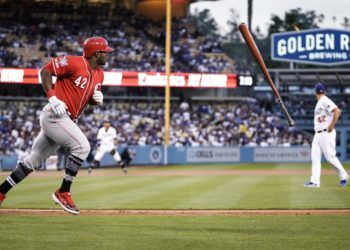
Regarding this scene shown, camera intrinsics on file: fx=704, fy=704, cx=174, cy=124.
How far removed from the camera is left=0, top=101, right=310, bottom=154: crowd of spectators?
32.6m

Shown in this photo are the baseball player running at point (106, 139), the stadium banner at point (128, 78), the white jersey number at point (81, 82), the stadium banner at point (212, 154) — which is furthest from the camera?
the stadium banner at point (128, 78)

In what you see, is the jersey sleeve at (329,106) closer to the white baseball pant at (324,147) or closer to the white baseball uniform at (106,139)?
the white baseball pant at (324,147)

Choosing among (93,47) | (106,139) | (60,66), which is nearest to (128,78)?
(106,139)

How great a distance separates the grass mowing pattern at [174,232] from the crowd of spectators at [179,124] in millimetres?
22248

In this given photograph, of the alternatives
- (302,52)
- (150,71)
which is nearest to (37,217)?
(150,71)

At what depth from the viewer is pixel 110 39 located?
3928cm

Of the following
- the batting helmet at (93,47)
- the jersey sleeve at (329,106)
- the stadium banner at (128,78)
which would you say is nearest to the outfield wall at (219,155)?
the stadium banner at (128,78)

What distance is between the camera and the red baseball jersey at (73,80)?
8062mm

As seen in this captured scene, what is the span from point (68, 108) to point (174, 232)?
2115 mm

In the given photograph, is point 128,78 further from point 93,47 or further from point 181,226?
point 181,226

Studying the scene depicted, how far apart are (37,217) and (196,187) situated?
22.6 ft

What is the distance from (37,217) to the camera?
27.9 feet

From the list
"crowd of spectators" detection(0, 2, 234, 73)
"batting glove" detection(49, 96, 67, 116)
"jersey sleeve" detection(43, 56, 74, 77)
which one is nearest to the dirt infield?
"batting glove" detection(49, 96, 67, 116)

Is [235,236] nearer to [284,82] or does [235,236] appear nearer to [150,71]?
[150,71]
